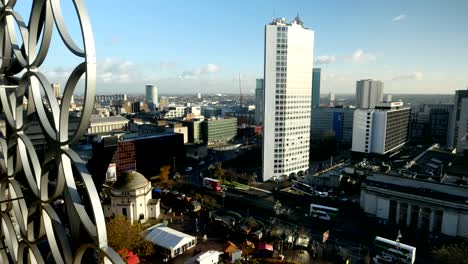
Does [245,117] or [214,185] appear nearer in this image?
[214,185]

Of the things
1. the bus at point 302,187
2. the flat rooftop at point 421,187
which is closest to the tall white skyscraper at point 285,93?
the bus at point 302,187

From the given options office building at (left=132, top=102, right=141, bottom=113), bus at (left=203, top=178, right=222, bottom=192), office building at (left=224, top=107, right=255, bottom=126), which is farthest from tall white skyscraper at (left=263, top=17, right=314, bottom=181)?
office building at (left=132, top=102, right=141, bottom=113)

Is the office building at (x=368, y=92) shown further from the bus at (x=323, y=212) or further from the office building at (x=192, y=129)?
the bus at (x=323, y=212)

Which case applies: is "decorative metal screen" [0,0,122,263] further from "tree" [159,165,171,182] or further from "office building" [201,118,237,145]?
"office building" [201,118,237,145]

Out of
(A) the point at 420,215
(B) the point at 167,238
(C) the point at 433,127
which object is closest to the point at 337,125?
(C) the point at 433,127

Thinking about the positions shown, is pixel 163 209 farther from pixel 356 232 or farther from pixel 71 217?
pixel 71 217

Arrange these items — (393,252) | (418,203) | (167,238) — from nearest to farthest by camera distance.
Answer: (393,252) < (167,238) < (418,203)

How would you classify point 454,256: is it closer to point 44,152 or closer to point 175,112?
point 44,152
